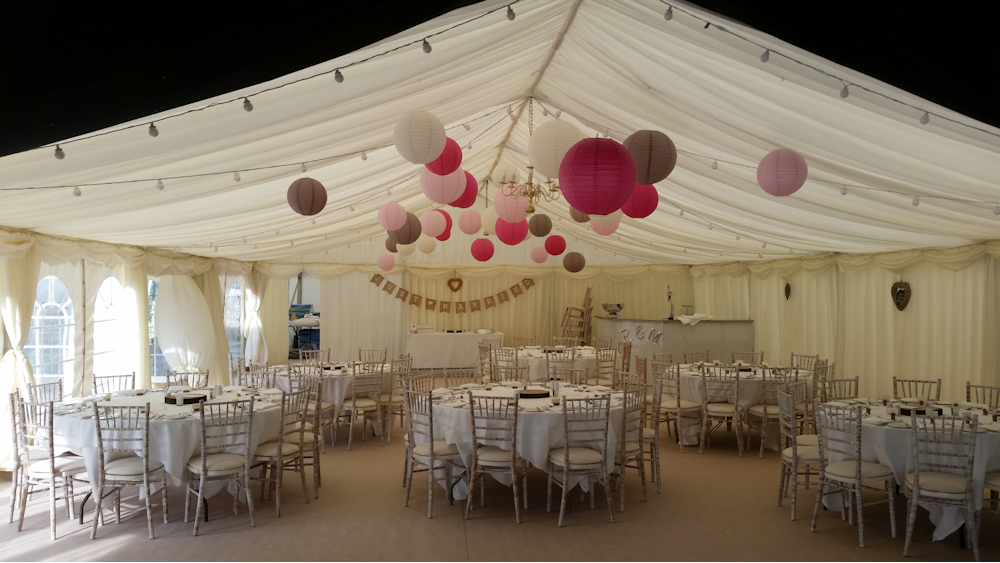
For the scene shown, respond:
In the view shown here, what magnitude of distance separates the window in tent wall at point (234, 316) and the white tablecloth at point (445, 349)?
3.91 metres

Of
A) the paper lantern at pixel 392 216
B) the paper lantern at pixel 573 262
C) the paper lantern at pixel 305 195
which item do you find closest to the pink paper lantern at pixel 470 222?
the paper lantern at pixel 392 216

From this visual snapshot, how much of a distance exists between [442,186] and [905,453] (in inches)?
168

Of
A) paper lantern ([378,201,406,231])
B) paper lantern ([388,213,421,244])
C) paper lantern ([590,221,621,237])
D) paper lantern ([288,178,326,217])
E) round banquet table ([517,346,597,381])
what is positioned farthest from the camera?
round banquet table ([517,346,597,381])

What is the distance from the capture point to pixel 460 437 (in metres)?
5.40

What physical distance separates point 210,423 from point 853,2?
5.07m

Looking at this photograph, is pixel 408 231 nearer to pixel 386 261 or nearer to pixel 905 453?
pixel 386 261

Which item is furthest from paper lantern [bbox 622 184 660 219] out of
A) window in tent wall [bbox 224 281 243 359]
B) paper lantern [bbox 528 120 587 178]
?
window in tent wall [bbox 224 281 243 359]

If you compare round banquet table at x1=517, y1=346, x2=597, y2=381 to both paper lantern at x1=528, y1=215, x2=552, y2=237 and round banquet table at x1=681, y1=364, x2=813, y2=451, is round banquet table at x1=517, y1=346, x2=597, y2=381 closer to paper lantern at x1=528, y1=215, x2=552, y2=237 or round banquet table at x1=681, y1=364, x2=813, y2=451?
round banquet table at x1=681, y1=364, x2=813, y2=451

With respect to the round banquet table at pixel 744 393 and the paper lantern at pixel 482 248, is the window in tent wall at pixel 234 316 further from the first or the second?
the round banquet table at pixel 744 393

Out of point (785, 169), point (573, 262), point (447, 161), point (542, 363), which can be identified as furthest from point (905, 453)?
point (573, 262)

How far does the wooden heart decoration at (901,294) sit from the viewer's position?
931 cm

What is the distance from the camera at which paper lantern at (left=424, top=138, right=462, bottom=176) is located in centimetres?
502

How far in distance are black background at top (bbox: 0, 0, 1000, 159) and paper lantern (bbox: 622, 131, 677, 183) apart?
5.44ft

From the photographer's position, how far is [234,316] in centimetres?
1456
